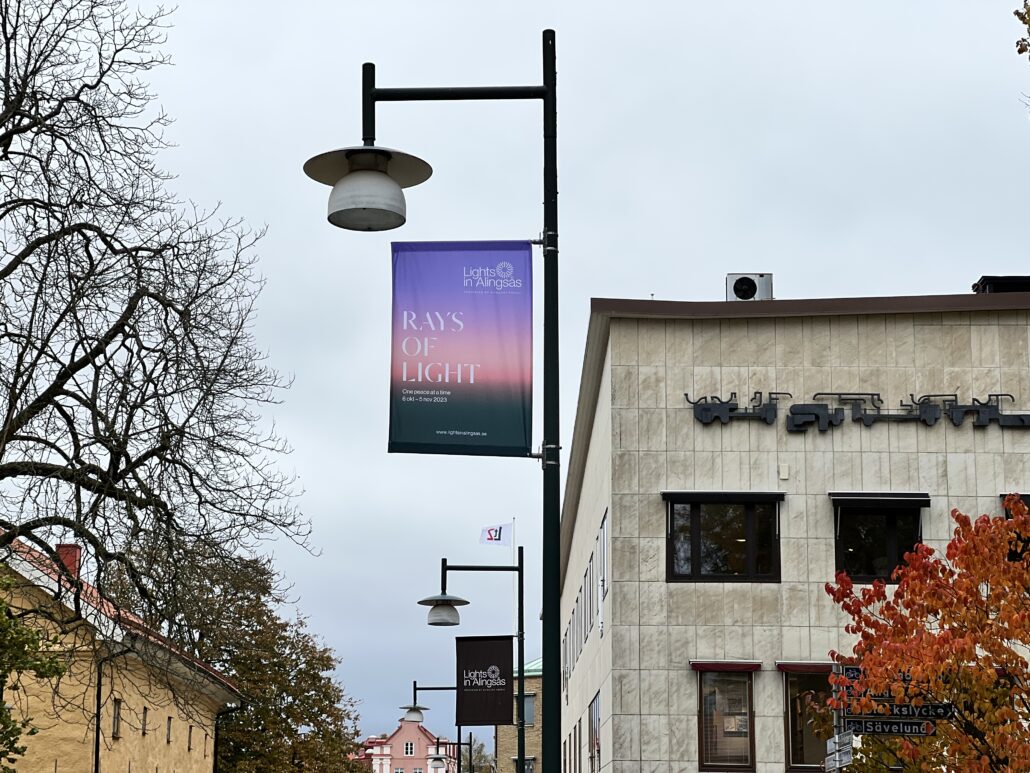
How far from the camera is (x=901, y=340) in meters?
26.9

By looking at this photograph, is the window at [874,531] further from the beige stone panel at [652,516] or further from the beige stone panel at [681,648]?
the beige stone panel at [652,516]

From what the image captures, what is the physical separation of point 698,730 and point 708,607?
6.62ft

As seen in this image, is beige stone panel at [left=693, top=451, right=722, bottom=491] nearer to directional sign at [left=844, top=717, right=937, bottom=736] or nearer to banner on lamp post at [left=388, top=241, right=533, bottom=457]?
directional sign at [left=844, top=717, right=937, bottom=736]

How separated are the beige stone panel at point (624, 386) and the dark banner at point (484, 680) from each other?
7723 mm

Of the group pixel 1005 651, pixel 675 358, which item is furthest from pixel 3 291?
pixel 1005 651

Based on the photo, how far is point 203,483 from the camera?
20641 mm

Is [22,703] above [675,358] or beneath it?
beneath

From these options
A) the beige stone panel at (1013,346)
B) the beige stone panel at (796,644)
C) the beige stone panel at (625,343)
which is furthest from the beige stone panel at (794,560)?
the beige stone panel at (1013,346)

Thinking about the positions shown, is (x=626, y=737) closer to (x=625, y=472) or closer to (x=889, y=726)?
(x=625, y=472)

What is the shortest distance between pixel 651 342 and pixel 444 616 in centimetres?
987

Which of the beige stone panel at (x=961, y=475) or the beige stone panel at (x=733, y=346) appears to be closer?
the beige stone panel at (x=961, y=475)

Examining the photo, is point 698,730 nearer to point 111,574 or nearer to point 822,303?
point 822,303

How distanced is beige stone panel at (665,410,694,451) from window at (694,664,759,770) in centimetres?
373

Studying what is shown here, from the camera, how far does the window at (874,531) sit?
2639 centimetres
